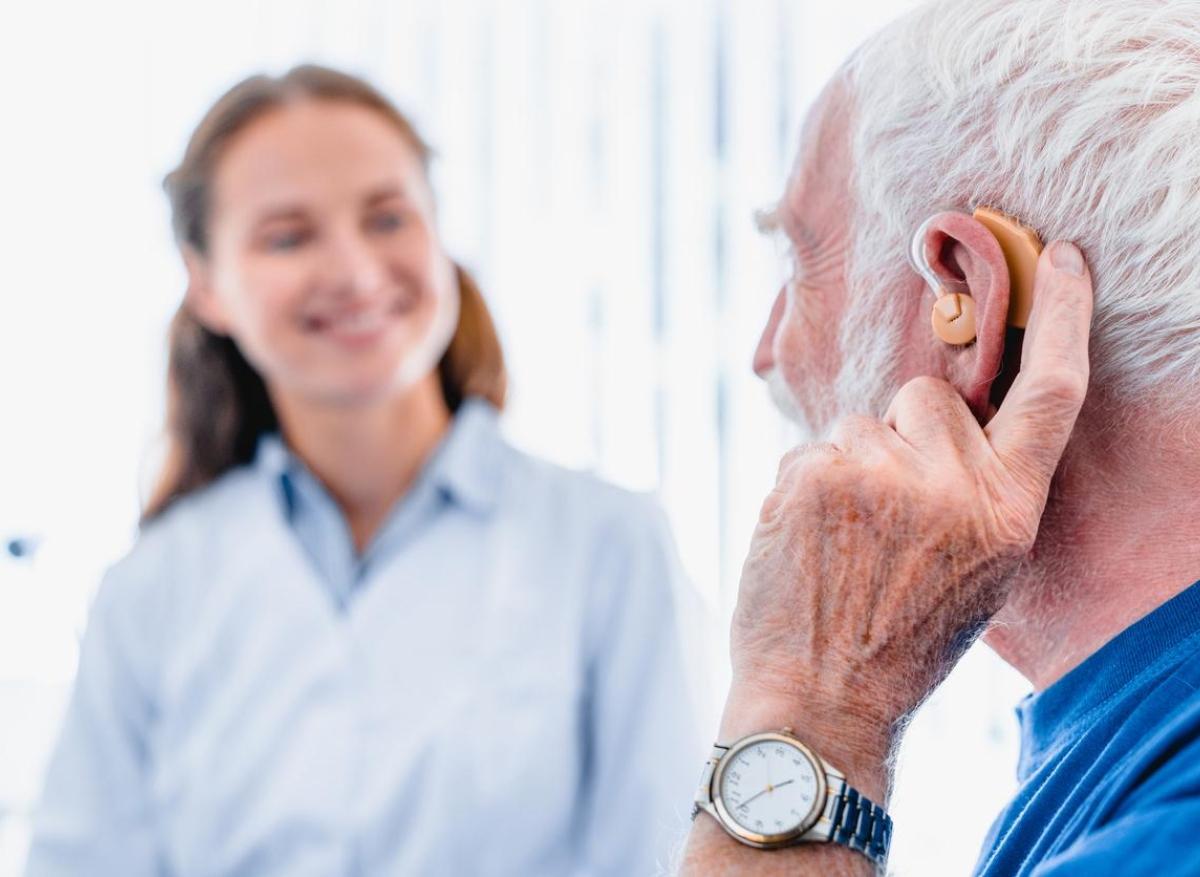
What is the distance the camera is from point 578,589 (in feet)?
4.93

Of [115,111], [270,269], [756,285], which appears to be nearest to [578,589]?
[270,269]

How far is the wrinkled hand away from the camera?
70cm

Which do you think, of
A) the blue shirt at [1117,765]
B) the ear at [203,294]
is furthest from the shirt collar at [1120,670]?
the ear at [203,294]

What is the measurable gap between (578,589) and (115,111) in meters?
2.53

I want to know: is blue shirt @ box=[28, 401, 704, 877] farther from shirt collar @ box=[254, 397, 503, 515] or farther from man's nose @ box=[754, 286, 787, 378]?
man's nose @ box=[754, 286, 787, 378]

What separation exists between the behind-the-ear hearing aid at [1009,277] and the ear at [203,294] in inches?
45.5

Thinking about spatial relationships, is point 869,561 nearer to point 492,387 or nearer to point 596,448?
point 492,387

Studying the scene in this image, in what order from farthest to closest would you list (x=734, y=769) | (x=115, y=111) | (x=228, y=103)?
(x=115, y=111)
(x=228, y=103)
(x=734, y=769)

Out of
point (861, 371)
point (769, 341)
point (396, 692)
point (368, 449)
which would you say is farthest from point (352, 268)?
point (861, 371)

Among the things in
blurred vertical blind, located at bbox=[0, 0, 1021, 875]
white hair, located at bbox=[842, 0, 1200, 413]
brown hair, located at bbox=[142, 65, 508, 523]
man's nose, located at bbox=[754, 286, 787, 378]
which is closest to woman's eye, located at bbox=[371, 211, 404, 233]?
brown hair, located at bbox=[142, 65, 508, 523]

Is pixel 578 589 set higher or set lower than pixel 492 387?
lower

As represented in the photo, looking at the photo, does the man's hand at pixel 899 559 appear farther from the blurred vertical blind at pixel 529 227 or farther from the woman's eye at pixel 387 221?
the blurred vertical blind at pixel 529 227

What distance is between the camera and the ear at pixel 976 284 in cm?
75

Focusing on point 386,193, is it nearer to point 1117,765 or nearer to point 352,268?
point 352,268
